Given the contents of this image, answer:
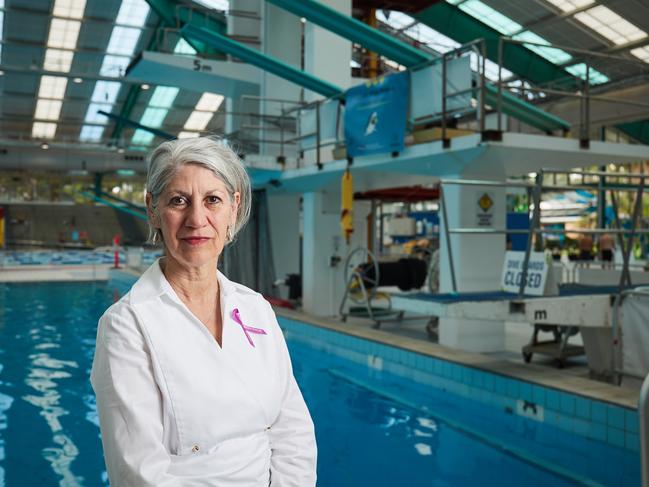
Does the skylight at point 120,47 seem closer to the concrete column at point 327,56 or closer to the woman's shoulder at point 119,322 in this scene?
the concrete column at point 327,56

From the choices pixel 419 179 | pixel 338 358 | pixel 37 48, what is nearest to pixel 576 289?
pixel 338 358

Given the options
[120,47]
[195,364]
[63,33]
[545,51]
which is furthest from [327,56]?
[120,47]

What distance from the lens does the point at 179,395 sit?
49.1 inches

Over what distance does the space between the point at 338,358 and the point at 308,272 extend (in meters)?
2.73

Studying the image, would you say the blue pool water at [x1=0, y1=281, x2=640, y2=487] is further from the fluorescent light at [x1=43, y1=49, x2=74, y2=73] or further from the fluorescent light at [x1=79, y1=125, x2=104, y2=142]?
the fluorescent light at [x1=79, y1=125, x2=104, y2=142]

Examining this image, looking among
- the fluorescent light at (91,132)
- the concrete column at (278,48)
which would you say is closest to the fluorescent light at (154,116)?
the fluorescent light at (91,132)

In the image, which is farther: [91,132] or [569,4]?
[91,132]

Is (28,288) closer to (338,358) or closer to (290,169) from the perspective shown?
(290,169)

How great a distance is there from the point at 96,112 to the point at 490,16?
57.7ft

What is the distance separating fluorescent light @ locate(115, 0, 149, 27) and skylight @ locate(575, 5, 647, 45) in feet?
37.5

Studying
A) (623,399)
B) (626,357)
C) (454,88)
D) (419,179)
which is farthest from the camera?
(419,179)

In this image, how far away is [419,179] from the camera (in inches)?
328

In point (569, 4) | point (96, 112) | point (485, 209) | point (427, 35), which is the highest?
point (427, 35)

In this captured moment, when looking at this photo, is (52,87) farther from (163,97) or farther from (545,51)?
(545,51)
